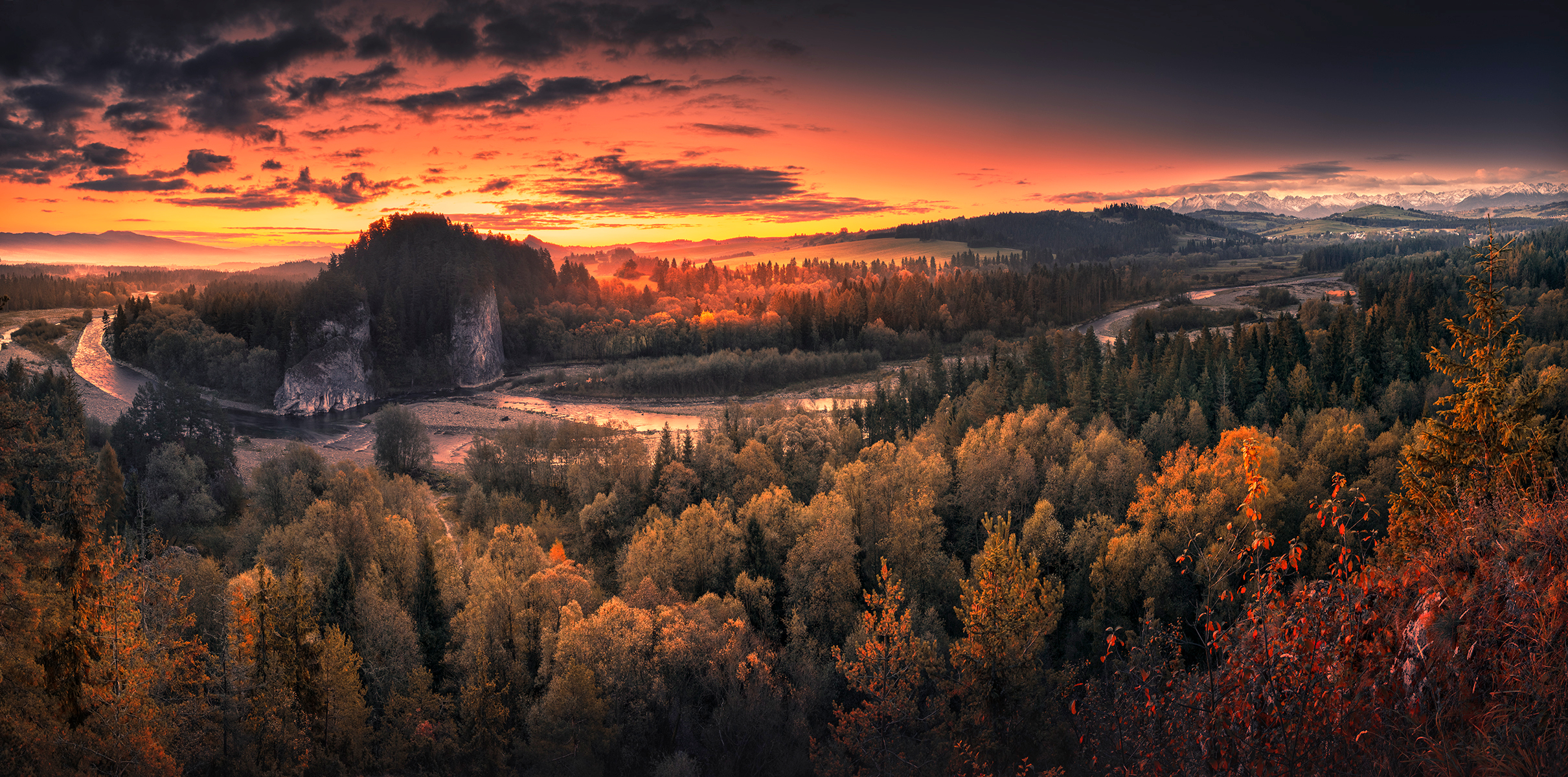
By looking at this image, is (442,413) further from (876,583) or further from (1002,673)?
(1002,673)

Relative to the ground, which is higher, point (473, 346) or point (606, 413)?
point (473, 346)

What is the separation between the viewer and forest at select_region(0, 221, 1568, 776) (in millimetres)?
9984

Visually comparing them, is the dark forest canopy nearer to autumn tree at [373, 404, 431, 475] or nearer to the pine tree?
autumn tree at [373, 404, 431, 475]

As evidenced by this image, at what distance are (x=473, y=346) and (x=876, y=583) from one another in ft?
475

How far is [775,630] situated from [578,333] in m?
160

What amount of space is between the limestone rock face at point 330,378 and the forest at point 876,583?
167ft

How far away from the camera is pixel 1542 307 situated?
94.8 metres

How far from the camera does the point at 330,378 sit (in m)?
146

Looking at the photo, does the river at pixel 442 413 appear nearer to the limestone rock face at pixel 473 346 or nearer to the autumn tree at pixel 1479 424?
the limestone rock face at pixel 473 346

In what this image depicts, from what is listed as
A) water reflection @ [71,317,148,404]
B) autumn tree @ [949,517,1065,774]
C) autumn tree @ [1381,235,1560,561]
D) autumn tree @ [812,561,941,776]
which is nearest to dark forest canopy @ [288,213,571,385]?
water reflection @ [71,317,148,404]

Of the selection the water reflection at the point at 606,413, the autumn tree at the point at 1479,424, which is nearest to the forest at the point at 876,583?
the autumn tree at the point at 1479,424

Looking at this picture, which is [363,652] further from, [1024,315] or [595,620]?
[1024,315]

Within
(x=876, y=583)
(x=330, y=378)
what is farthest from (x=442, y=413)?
(x=876, y=583)

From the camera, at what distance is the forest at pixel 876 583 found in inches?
393
